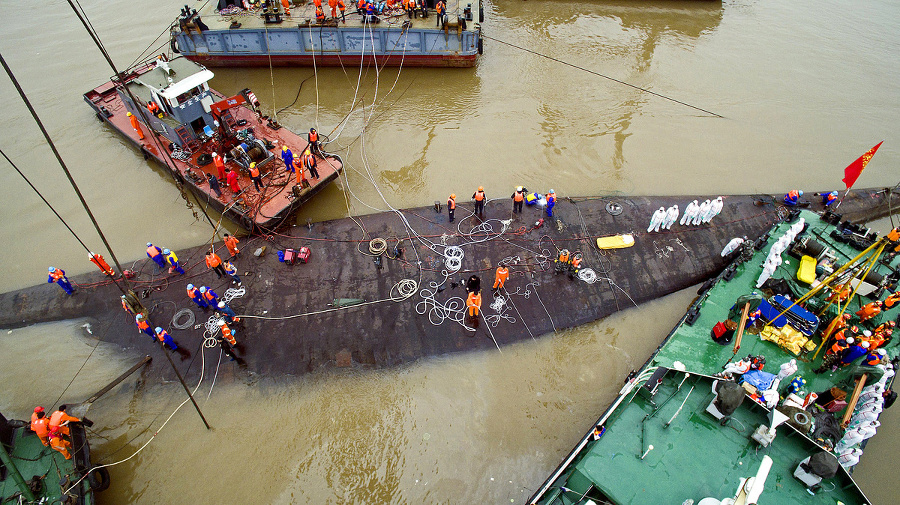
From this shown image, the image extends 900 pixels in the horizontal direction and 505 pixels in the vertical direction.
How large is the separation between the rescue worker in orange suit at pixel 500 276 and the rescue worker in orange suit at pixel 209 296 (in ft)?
24.4

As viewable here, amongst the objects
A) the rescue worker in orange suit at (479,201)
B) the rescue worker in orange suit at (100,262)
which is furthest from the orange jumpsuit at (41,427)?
the rescue worker in orange suit at (479,201)

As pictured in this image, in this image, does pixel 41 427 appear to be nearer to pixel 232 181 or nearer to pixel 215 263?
pixel 215 263

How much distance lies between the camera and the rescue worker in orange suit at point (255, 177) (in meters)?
13.6

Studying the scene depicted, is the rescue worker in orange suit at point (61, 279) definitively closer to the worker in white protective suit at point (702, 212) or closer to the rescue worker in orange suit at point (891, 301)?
the worker in white protective suit at point (702, 212)

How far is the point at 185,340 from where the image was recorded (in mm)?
11766

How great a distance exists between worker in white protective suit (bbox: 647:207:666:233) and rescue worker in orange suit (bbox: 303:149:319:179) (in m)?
10.7

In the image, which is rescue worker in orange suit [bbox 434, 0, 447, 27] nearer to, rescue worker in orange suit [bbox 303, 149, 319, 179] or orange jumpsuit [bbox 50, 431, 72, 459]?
rescue worker in orange suit [bbox 303, 149, 319, 179]

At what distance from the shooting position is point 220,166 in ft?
46.0

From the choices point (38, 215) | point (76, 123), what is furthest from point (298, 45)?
point (38, 215)

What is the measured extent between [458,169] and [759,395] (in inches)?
454

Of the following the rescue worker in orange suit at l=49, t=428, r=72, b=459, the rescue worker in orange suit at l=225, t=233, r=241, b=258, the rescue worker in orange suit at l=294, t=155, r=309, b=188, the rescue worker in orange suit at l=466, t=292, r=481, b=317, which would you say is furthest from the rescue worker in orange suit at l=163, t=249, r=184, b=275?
the rescue worker in orange suit at l=466, t=292, r=481, b=317

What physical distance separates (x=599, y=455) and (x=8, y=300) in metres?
16.5

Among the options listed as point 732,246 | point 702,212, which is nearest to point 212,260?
point 702,212

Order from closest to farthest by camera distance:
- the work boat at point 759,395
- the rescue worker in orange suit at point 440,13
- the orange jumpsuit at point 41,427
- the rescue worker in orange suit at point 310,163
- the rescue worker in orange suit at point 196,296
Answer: the work boat at point 759,395 → the orange jumpsuit at point 41,427 → the rescue worker in orange suit at point 196,296 → the rescue worker in orange suit at point 310,163 → the rescue worker in orange suit at point 440,13
